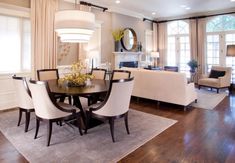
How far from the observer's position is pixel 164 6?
279 inches

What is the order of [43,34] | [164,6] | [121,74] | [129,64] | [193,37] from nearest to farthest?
[121,74] → [43,34] → [164,6] → [129,64] → [193,37]

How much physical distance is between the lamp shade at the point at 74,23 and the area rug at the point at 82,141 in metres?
1.70

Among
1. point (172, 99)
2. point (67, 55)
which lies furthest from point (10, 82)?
point (172, 99)

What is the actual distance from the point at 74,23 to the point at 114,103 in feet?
4.72

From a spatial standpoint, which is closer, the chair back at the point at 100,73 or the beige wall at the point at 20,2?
the beige wall at the point at 20,2

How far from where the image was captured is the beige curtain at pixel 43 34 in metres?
4.83

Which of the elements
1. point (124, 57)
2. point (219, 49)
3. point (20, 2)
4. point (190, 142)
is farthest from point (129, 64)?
point (190, 142)

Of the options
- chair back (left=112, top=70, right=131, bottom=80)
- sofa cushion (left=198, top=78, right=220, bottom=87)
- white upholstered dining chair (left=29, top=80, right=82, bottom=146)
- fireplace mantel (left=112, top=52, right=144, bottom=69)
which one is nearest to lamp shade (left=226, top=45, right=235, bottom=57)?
sofa cushion (left=198, top=78, right=220, bottom=87)

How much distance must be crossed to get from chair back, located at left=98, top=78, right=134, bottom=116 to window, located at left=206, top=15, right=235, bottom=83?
642 cm

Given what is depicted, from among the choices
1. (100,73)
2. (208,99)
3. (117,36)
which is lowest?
(208,99)

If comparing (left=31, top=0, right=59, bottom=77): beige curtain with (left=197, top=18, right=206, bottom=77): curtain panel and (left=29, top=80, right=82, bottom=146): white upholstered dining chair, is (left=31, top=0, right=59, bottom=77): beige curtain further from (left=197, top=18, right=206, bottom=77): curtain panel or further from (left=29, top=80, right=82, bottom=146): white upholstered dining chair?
(left=197, top=18, right=206, bottom=77): curtain panel

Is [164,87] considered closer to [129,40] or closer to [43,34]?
[43,34]

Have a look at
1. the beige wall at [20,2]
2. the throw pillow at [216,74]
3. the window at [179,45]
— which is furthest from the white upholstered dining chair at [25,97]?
the window at [179,45]

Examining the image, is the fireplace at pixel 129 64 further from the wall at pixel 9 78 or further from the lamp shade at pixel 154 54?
the wall at pixel 9 78
